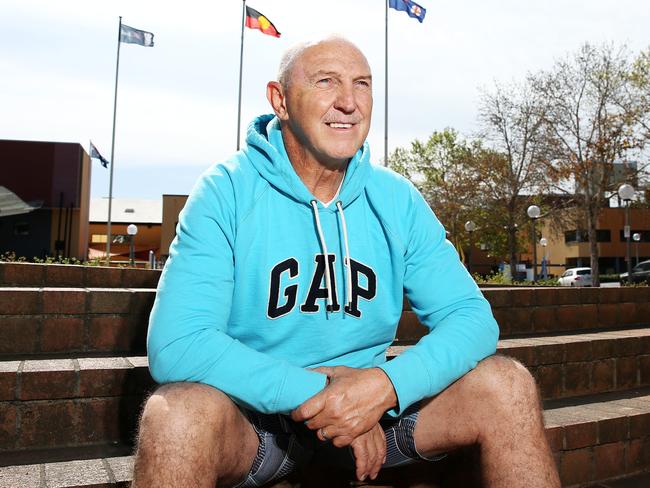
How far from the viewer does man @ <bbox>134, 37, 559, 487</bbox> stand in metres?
1.52

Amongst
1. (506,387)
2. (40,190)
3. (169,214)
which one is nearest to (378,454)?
(506,387)

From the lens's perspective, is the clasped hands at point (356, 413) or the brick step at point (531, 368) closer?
the clasped hands at point (356, 413)

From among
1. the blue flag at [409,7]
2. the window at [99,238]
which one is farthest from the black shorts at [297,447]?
the window at [99,238]

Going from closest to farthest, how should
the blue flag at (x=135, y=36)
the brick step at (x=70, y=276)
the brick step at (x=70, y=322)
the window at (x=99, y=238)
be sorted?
the brick step at (x=70, y=322)
the brick step at (x=70, y=276)
the blue flag at (x=135, y=36)
the window at (x=99, y=238)

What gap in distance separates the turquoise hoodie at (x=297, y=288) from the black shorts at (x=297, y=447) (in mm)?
147

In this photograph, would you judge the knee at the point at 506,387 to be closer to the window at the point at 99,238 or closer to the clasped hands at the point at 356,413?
the clasped hands at the point at 356,413

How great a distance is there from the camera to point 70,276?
20.8 feet

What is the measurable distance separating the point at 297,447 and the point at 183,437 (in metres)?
0.46

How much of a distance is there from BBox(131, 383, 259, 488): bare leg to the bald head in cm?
112

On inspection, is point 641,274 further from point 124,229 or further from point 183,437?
point 124,229

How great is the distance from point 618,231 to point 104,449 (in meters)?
58.7

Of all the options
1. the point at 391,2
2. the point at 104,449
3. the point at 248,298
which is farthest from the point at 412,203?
the point at 391,2

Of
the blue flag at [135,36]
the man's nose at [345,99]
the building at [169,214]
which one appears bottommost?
the man's nose at [345,99]

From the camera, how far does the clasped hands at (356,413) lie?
1.52 metres
